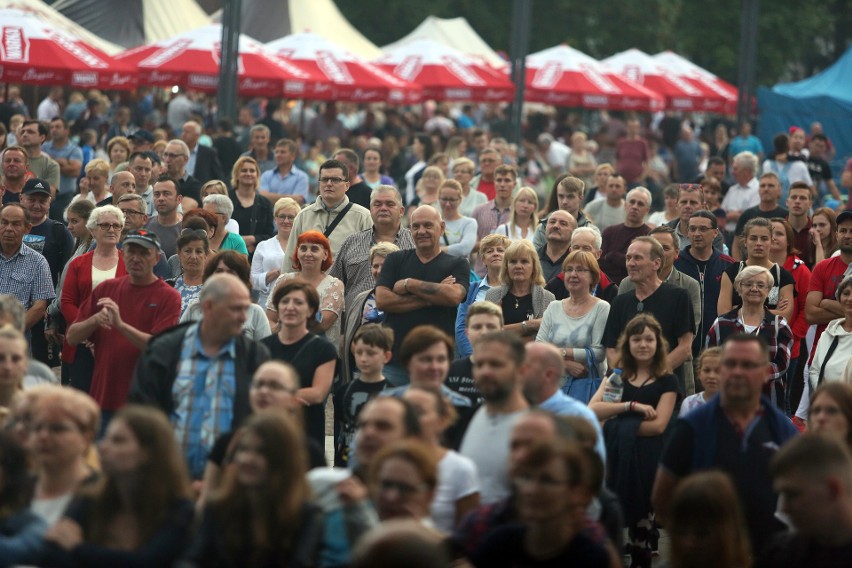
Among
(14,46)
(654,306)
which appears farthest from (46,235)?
(14,46)

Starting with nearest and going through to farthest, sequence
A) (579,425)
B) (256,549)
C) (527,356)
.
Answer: (256,549) < (579,425) < (527,356)

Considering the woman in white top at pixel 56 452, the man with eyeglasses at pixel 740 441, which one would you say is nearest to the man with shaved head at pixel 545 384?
the man with eyeglasses at pixel 740 441

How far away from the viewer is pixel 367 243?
11930 mm

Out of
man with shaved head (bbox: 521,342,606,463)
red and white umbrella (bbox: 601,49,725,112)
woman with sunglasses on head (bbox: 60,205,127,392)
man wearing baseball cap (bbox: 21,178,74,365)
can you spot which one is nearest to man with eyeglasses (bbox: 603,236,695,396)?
man with shaved head (bbox: 521,342,606,463)

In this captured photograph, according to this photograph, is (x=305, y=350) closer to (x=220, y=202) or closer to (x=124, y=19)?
(x=220, y=202)

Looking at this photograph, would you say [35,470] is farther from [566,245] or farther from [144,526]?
[566,245]

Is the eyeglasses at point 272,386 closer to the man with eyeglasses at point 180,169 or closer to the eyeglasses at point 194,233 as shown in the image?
the eyeglasses at point 194,233

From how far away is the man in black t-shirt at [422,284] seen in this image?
417 inches

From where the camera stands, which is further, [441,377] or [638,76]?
[638,76]

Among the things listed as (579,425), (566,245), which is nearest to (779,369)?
(566,245)

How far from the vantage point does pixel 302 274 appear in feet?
36.3

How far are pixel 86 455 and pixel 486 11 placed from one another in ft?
143

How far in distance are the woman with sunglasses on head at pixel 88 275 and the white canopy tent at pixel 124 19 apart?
21.7 m

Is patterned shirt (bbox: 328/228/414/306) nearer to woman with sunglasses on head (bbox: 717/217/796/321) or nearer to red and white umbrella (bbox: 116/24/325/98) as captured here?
woman with sunglasses on head (bbox: 717/217/796/321)
